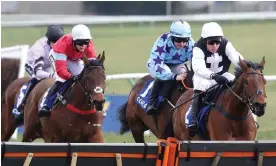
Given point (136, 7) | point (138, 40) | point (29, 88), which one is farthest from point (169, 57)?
point (136, 7)

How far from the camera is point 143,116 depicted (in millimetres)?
9680

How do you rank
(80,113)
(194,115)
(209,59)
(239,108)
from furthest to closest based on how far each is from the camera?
Result: (80,113) < (209,59) < (194,115) < (239,108)

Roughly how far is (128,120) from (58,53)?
5.35 ft

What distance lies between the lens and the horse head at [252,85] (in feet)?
24.0

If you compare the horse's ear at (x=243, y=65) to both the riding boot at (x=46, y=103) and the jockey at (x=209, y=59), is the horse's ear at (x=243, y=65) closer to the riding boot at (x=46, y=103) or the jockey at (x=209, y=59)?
the jockey at (x=209, y=59)

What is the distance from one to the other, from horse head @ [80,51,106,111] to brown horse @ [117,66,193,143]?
1.12m

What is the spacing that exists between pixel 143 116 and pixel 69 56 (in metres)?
1.31

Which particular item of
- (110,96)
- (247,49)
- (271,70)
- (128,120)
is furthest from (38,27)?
(128,120)

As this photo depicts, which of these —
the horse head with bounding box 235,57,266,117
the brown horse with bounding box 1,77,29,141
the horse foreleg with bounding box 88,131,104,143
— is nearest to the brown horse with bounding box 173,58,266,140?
the horse head with bounding box 235,57,266,117

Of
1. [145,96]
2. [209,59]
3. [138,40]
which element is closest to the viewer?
[209,59]

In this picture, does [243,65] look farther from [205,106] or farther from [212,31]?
[205,106]

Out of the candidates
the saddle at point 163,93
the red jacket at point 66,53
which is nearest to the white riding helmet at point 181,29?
the saddle at point 163,93

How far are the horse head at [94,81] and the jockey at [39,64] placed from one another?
4.70 feet

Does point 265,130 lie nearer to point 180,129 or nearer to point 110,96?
point 110,96
